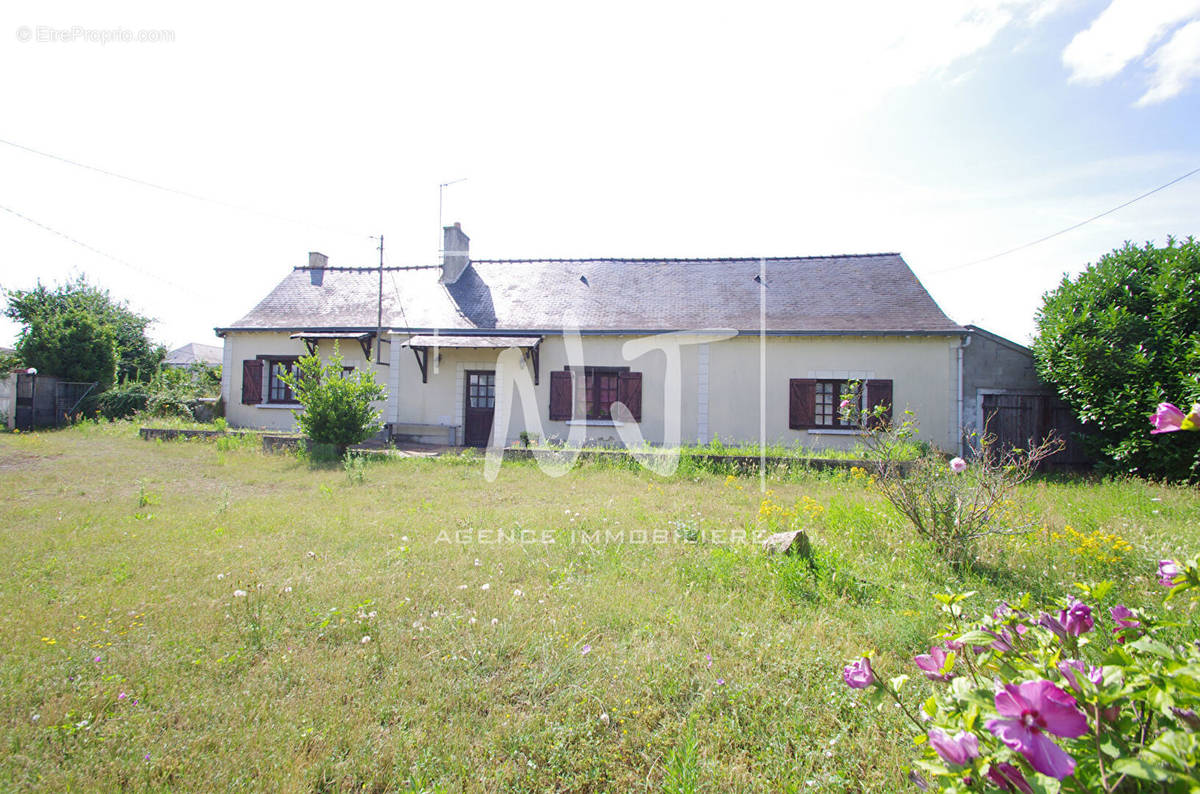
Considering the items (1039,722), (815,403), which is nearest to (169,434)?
(815,403)

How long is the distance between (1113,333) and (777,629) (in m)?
9.89

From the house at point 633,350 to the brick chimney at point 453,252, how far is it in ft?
0.19

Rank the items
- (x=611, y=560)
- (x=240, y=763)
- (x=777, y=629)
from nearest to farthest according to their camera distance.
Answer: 1. (x=240, y=763)
2. (x=777, y=629)
3. (x=611, y=560)

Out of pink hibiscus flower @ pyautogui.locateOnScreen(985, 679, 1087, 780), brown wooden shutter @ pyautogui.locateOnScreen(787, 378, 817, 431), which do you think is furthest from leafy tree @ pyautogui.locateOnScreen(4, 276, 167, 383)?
pink hibiscus flower @ pyautogui.locateOnScreen(985, 679, 1087, 780)

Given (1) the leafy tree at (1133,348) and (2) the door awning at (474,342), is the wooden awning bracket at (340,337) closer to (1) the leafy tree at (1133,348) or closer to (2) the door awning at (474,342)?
(2) the door awning at (474,342)

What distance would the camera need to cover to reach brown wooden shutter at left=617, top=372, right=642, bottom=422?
12.3 metres

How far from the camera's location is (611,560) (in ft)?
14.0

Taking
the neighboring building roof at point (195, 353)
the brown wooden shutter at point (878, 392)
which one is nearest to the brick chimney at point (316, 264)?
the brown wooden shutter at point (878, 392)

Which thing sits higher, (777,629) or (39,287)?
(39,287)

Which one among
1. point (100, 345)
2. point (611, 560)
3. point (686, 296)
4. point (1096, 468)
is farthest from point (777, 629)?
point (100, 345)

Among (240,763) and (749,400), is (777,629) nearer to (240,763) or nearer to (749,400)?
(240,763)

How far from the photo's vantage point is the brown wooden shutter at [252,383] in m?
13.7

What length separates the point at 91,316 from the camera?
647 inches

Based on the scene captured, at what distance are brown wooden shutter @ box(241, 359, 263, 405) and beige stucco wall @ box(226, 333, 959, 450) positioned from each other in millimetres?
2486
